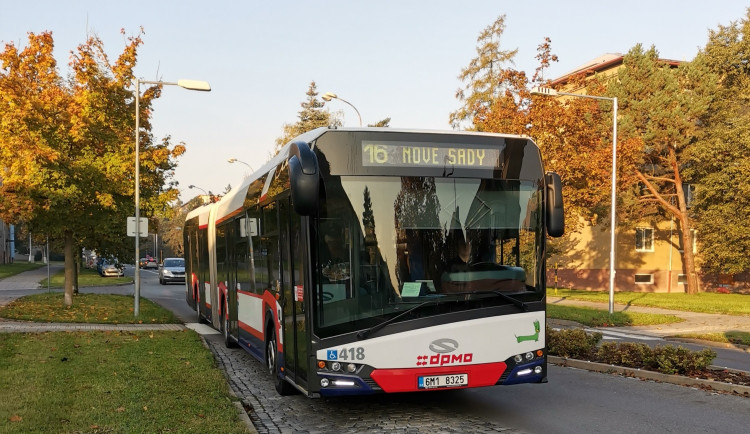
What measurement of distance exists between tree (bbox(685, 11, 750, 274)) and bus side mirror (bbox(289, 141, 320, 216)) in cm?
3313

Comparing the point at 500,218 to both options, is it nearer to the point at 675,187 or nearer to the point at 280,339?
the point at 280,339

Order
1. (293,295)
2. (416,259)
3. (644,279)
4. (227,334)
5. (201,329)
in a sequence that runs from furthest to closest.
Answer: (644,279) → (201,329) → (227,334) → (293,295) → (416,259)

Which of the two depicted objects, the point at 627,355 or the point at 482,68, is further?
the point at 482,68

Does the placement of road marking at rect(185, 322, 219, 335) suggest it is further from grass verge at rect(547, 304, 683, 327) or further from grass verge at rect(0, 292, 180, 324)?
grass verge at rect(547, 304, 683, 327)

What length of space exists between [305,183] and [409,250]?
121 cm

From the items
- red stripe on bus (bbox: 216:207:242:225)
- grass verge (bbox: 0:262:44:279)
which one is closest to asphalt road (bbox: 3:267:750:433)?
red stripe on bus (bbox: 216:207:242:225)

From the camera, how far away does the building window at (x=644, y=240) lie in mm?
43969

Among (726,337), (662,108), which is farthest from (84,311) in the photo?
(662,108)

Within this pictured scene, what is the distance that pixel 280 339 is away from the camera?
28.5 feet

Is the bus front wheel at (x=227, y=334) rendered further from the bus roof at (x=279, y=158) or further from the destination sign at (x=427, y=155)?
the destination sign at (x=427, y=155)

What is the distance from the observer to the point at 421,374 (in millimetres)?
6914

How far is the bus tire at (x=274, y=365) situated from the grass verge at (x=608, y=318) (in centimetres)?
1275

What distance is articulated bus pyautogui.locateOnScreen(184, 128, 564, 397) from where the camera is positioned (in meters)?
6.82

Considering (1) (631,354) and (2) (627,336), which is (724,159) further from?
(1) (631,354)
